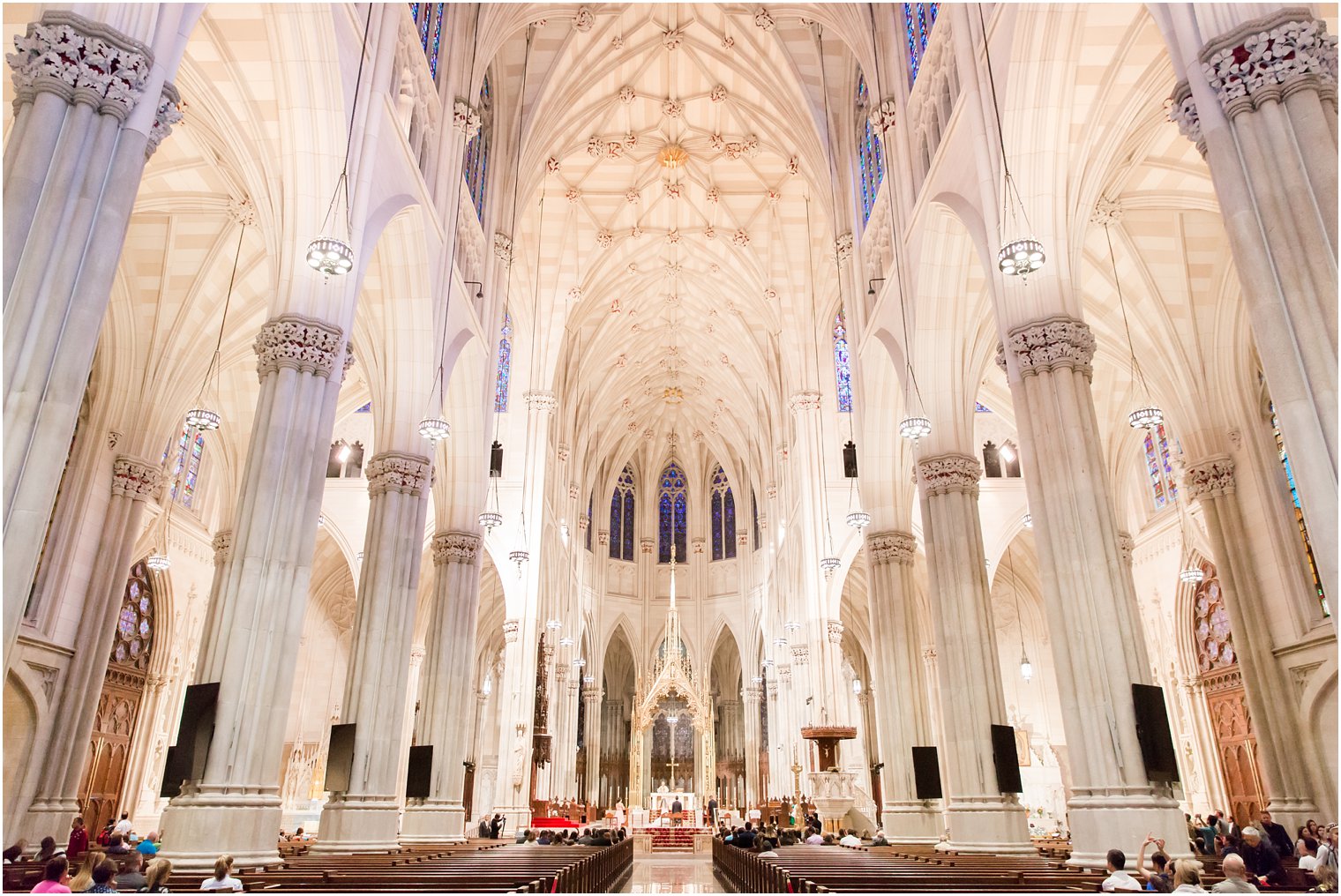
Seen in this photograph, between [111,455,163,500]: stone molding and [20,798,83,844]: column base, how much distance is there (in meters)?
6.39

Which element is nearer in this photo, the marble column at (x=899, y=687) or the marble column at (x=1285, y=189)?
the marble column at (x=1285, y=189)

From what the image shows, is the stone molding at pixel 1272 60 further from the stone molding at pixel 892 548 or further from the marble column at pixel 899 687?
the marble column at pixel 899 687

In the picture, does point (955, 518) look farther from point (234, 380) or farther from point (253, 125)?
point (234, 380)

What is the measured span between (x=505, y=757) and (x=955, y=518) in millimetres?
18179

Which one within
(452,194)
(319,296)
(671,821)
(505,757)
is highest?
(452,194)

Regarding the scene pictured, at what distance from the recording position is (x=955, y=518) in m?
17.0

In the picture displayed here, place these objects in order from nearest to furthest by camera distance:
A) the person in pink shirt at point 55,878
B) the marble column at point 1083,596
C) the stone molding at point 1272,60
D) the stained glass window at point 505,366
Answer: the person in pink shirt at point 55,878 < the stone molding at point 1272,60 < the marble column at point 1083,596 < the stained glass window at point 505,366

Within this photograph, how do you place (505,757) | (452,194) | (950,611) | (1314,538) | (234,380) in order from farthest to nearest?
(505,757)
(234,380)
(452,194)
(950,611)
(1314,538)

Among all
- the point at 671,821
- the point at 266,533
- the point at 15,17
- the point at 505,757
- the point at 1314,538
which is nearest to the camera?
the point at 1314,538

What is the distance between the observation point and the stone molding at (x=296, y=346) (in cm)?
1177

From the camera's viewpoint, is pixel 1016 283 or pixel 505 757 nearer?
pixel 1016 283

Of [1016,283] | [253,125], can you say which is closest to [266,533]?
[253,125]

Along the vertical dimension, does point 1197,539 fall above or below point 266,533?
above

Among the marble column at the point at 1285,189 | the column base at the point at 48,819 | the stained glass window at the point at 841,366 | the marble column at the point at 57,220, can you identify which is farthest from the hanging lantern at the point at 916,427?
the column base at the point at 48,819
